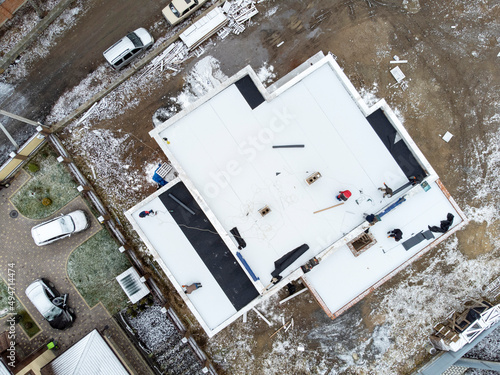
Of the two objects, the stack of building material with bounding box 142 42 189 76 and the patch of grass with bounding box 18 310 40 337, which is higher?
the stack of building material with bounding box 142 42 189 76

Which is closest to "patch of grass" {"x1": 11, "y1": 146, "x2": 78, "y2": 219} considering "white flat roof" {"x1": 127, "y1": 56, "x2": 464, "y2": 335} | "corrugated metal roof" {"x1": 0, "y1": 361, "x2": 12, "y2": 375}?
"white flat roof" {"x1": 127, "y1": 56, "x2": 464, "y2": 335}

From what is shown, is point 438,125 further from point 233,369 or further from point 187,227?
point 233,369

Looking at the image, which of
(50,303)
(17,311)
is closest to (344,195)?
(50,303)

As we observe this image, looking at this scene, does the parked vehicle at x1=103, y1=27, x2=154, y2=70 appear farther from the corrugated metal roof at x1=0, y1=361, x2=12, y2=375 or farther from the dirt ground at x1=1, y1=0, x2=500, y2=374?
the corrugated metal roof at x1=0, y1=361, x2=12, y2=375

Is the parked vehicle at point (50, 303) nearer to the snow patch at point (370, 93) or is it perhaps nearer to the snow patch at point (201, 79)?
the snow patch at point (201, 79)

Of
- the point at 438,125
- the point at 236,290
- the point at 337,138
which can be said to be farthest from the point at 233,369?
the point at 438,125

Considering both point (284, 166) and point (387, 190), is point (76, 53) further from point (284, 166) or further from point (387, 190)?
point (387, 190)
